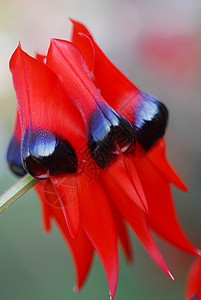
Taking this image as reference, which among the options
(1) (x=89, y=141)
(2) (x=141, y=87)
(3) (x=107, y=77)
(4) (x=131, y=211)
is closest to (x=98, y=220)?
(4) (x=131, y=211)

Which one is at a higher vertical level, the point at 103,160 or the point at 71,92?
the point at 71,92

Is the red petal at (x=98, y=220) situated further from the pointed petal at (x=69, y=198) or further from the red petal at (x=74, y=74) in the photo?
the red petal at (x=74, y=74)

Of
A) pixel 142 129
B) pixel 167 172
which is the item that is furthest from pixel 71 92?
pixel 167 172

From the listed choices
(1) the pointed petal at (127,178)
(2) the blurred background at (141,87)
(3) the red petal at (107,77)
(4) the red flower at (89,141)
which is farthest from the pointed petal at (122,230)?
(2) the blurred background at (141,87)

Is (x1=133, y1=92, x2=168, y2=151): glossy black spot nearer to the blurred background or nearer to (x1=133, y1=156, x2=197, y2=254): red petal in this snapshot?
(x1=133, y1=156, x2=197, y2=254): red petal

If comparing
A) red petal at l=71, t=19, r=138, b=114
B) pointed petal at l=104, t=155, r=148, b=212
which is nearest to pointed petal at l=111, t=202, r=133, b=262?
pointed petal at l=104, t=155, r=148, b=212

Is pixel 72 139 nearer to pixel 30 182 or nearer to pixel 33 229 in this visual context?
pixel 30 182
